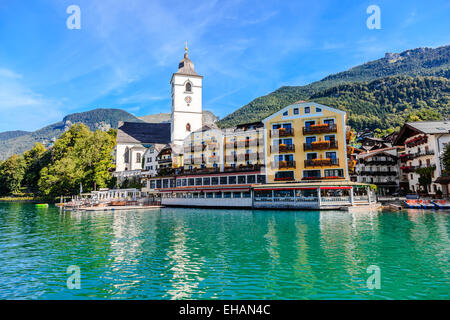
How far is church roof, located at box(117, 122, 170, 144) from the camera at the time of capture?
307ft

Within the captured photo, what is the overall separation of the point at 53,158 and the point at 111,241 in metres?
87.0

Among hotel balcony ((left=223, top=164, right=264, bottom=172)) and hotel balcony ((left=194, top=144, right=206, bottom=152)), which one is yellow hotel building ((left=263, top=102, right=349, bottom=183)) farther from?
hotel balcony ((left=194, top=144, right=206, bottom=152))

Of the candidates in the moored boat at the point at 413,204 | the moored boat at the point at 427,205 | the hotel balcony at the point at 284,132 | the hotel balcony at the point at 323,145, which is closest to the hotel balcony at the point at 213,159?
the hotel balcony at the point at 284,132

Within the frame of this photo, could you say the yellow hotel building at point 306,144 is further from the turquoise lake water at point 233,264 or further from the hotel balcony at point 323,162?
the turquoise lake water at point 233,264

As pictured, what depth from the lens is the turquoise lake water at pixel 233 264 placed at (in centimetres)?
1060

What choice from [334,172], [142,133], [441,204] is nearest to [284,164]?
[334,172]

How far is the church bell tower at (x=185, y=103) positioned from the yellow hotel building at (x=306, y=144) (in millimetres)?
39989

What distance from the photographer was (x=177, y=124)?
284ft

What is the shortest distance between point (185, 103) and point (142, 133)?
20800 mm
